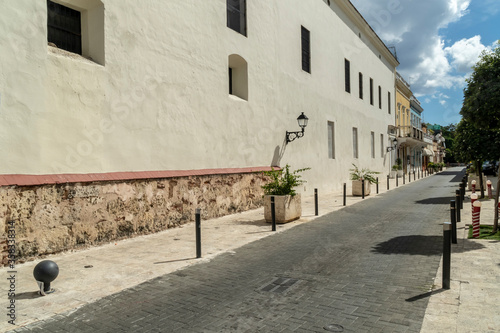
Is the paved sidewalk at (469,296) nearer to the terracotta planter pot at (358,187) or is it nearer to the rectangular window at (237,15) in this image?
the rectangular window at (237,15)

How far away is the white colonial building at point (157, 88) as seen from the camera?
6.66 metres

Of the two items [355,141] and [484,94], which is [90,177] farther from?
[355,141]

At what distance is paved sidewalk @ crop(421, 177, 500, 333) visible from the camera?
3.66 m

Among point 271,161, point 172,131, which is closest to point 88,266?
point 172,131

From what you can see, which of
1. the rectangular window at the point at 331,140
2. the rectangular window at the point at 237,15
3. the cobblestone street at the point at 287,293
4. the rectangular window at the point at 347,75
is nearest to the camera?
the cobblestone street at the point at 287,293

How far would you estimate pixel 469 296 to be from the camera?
14.5 ft

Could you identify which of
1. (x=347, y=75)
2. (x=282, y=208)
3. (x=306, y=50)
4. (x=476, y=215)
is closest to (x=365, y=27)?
(x=347, y=75)

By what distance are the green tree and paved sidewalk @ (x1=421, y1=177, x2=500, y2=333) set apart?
2.67 m

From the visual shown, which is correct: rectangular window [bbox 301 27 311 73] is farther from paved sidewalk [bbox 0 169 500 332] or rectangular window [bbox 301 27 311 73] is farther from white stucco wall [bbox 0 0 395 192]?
paved sidewalk [bbox 0 169 500 332]

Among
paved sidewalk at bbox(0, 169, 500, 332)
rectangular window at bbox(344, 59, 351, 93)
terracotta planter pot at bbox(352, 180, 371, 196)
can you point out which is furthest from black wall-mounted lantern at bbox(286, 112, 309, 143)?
rectangular window at bbox(344, 59, 351, 93)

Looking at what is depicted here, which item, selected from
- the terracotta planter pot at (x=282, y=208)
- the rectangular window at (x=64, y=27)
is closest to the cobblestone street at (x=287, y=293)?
the terracotta planter pot at (x=282, y=208)

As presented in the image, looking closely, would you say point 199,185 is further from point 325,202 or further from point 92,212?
point 325,202

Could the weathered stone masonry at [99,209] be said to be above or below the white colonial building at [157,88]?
below

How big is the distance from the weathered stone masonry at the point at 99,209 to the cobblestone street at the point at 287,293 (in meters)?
2.74
